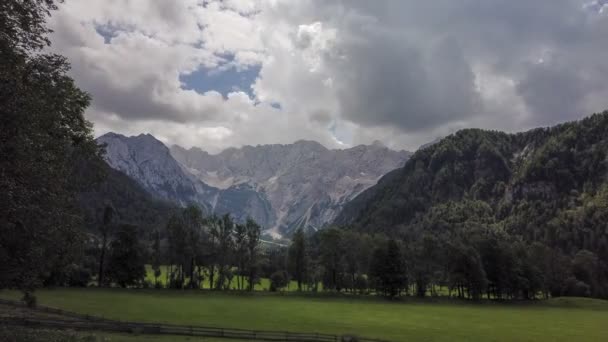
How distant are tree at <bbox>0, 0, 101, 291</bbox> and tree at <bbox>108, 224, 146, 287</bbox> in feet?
299

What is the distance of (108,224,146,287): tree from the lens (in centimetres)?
11956

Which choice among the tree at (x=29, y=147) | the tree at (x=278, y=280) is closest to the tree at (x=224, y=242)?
the tree at (x=278, y=280)

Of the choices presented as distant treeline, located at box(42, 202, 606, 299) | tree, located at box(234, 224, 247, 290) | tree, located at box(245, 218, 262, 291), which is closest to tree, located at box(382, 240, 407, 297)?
distant treeline, located at box(42, 202, 606, 299)

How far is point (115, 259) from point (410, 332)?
93.8m

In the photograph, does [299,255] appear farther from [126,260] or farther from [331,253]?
[126,260]

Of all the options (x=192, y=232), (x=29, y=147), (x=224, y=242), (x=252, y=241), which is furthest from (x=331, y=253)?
(x=29, y=147)

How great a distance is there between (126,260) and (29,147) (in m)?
106

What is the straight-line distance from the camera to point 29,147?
24250mm

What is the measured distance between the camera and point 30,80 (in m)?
29.3

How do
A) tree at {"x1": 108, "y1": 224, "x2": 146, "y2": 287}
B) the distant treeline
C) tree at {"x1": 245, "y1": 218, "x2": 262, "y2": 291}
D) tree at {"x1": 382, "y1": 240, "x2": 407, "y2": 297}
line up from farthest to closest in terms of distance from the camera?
1. tree at {"x1": 245, "y1": 218, "x2": 262, "y2": 291}
2. tree at {"x1": 382, "y1": 240, "x2": 407, "y2": 297}
3. the distant treeline
4. tree at {"x1": 108, "y1": 224, "x2": 146, "y2": 287}

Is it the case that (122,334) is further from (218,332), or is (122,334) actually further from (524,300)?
(524,300)

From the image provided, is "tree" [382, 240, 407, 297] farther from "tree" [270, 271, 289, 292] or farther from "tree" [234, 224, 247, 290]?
"tree" [234, 224, 247, 290]

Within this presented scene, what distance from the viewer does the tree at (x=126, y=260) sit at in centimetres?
11956

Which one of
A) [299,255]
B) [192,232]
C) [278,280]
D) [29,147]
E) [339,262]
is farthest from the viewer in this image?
[299,255]
